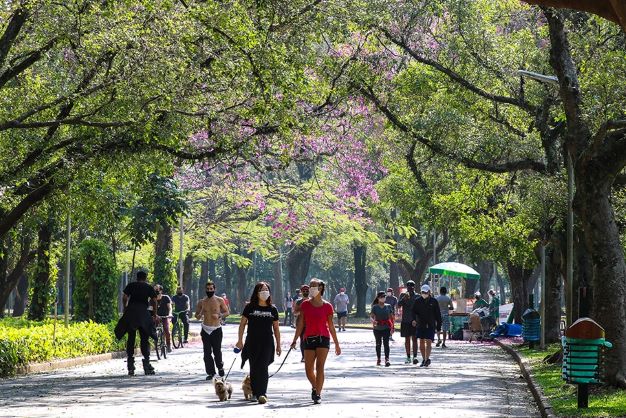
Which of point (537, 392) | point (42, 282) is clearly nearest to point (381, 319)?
point (537, 392)

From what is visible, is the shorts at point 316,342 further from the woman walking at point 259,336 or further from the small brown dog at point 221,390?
the small brown dog at point 221,390

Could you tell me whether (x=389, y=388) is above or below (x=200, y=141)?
below

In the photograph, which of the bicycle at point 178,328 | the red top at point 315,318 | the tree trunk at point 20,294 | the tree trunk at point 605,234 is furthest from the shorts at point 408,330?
the tree trunk at point 20,294

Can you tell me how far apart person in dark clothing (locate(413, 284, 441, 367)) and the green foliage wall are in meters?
10.7

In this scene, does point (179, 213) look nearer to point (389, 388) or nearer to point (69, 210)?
point (69, 210)

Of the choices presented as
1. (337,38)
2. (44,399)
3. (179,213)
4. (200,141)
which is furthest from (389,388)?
(179,213)

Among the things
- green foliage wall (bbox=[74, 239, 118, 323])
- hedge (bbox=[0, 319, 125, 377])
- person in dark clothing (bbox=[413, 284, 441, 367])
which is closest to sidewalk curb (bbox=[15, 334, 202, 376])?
hedge (bbox=[0, 319, 125, 377])

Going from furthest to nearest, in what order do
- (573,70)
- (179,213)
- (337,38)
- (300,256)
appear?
1. (300,256)
2. (179,213)
3. (337,38)
4. (573,70)

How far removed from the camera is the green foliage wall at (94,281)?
35312 millimetres

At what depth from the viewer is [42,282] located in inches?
1714

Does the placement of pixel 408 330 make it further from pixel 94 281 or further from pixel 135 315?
pixel 94 281

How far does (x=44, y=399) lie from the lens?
18344mm

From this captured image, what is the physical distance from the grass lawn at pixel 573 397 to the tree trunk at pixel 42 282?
22284 mm

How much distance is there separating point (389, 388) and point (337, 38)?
828cm
